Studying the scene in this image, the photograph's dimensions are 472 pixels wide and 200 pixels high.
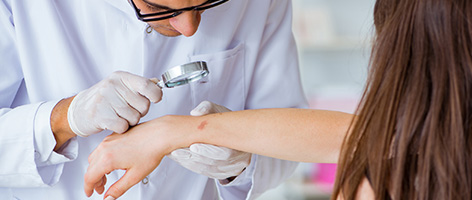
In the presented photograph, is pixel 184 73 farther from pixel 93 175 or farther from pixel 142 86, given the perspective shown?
pixel 93 175

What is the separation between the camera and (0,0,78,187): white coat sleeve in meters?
1.20

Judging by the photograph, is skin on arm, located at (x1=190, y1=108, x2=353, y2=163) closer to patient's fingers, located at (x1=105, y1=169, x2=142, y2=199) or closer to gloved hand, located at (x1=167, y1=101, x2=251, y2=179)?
gloved hand, located at (x1=167, y1=101, x2=251, y2=179)

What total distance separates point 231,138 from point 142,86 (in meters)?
0.22

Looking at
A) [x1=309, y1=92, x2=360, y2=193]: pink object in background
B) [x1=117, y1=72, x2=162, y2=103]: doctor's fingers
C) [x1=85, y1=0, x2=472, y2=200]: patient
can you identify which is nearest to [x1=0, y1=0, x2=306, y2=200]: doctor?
[x1=117, y1=72, x2=162, y2=103]: doctor's fingers

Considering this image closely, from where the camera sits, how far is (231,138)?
118cm

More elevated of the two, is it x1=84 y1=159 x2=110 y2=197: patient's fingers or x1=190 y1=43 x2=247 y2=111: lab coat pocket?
x1=190 y1=43 x2=247 y2=111: lab coat pocket

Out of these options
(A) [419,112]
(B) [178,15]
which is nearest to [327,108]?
(B) [178,15]

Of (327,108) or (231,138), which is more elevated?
(231,138)

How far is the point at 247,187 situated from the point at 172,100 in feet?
1.10

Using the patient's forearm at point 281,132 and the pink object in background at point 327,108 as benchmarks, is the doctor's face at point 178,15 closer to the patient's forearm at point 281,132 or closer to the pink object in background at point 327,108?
the patient's forearm at point 281,132

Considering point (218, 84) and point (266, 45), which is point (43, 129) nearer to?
point (218, 84)

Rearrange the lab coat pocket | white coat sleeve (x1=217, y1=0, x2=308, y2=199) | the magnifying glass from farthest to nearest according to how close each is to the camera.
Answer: white coat sleeve (x1=217, y1=0, x2=308, y2=199), the lab coat pocket, the magnifying glass

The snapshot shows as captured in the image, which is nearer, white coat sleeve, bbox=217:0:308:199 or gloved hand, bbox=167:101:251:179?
gloved hand, bbox=167:101:251:179

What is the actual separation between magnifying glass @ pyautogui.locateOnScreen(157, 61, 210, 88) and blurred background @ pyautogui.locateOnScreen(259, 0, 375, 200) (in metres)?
2.12
